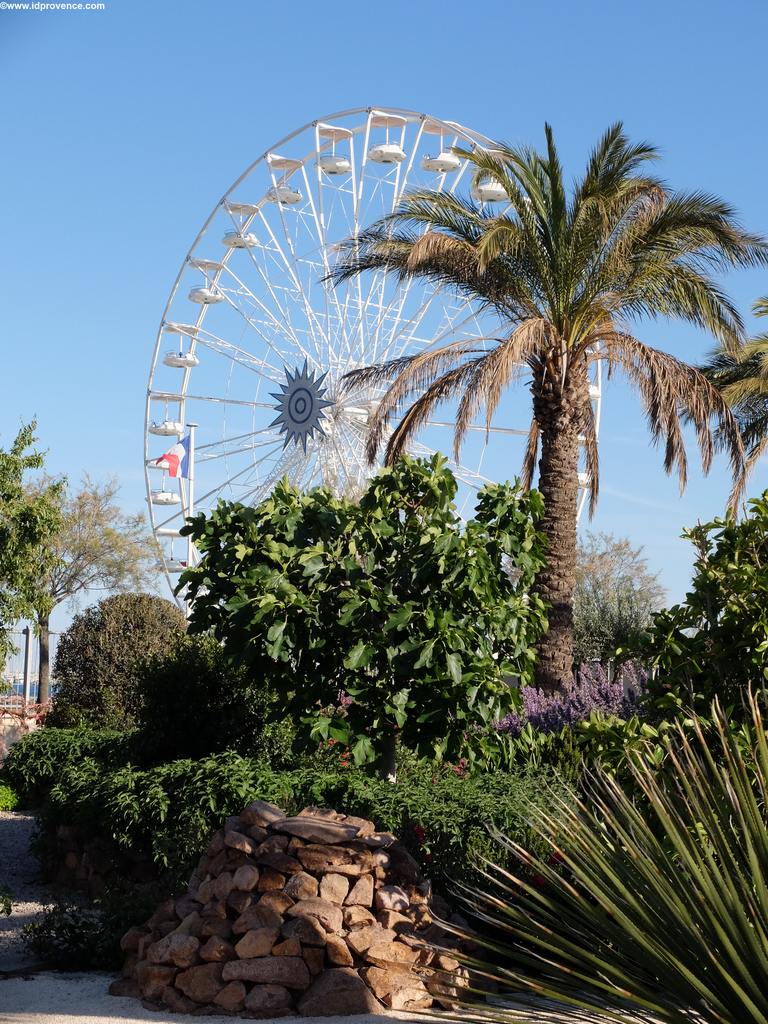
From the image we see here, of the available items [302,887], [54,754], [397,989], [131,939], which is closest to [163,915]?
[131,939]

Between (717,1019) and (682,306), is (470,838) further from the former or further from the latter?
(682,306)

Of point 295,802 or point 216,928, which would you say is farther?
point 295,802

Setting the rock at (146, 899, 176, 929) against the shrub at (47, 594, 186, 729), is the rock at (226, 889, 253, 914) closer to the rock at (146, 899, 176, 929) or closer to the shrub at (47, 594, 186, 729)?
the rock at (146, 899, 176, 929)

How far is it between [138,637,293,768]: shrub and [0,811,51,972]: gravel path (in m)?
1.43

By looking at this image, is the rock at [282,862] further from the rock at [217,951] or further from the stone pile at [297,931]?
the rock at [217,951]

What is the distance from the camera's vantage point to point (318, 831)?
21.4 feet

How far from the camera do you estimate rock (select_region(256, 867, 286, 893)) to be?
6.43 meters

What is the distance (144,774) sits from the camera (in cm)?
870

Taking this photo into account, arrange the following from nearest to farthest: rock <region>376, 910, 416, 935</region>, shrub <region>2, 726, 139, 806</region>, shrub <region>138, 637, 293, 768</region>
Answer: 1. rock <region>376, 910, 416, 935</region>
2. shrub <region>138, 637, 293, 768</region>
3. shrub <region>2, 726, 139, 806</region>

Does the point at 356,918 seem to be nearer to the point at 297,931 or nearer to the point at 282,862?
the point at 297,931

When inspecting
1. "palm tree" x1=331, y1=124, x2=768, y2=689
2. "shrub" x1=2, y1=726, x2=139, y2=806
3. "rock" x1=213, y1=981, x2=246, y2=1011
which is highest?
"palm tree" x1=331, y1=124, x2=768, y2=689

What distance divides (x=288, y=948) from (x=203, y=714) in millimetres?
3919

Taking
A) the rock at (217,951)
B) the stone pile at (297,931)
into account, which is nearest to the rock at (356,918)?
the stone pile at (297,931)

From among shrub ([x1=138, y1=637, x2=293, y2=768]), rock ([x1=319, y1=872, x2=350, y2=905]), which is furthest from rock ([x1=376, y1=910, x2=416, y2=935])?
shrub ([x1=138, y1=637, x2=293, y2=768])
